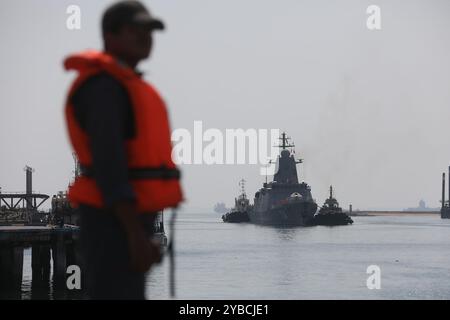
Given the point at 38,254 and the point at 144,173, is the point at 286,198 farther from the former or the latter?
the point at 144,173

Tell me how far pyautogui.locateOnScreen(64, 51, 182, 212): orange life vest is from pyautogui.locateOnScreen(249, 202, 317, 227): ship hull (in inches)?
6280

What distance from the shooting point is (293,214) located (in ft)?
542

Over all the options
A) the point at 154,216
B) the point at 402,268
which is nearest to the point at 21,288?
the point at 402,268

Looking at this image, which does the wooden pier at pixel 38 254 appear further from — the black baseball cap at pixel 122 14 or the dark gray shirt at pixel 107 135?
the dark gray shirt at pixel 107 135

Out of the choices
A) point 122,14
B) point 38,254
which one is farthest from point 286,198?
point 122,14

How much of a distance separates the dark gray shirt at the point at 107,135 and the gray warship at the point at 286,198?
6259 inches

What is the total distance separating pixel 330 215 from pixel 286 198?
449 inches

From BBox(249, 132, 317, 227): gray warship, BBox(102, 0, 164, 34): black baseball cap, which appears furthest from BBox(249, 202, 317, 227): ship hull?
BBox(102, 0, 164, 34): black baseball cap

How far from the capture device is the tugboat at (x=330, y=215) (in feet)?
557

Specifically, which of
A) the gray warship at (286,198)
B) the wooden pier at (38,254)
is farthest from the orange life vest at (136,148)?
the gray warship at (286,198)

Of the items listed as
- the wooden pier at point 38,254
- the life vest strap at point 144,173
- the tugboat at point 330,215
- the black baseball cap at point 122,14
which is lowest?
the tugboat at point 330,215
